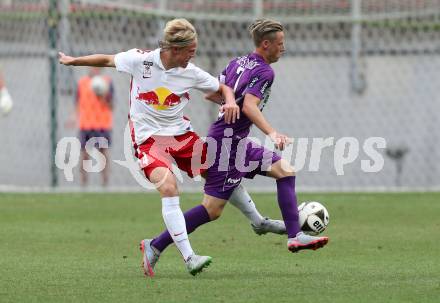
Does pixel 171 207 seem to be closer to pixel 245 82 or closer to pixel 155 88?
pixel 155 88

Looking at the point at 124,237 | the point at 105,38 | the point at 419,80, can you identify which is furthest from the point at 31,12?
the point at 124,237

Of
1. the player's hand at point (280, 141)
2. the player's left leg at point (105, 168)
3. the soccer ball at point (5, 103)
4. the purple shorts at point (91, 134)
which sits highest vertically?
the player's hand at point (280, 141)

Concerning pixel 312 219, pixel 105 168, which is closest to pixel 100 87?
pixel 105 168

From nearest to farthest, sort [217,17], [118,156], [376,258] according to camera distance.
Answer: [376,258] → [217,17] → [118,156]

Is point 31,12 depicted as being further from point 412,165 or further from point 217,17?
point 412,165

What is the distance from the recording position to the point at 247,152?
8.93m

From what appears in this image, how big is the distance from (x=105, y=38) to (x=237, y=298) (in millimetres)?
12610

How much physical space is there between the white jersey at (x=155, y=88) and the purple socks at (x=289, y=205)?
0.95 metres

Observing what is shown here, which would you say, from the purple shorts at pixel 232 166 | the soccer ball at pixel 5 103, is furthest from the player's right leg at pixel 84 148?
the purple shorts at pixel 232 166

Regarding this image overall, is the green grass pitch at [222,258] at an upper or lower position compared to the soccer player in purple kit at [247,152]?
lower

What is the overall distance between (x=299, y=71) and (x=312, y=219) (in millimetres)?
11248

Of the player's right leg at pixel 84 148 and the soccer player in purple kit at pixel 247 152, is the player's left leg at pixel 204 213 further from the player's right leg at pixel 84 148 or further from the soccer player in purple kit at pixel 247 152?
the player's right leg at pixel 84 148

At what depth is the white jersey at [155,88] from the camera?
8.55 metres

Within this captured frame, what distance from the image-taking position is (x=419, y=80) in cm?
1972
